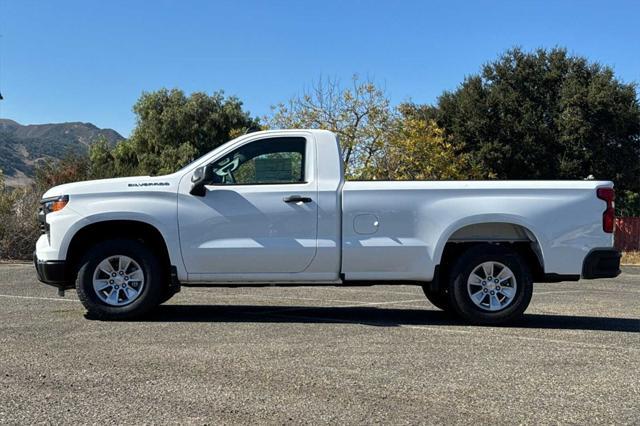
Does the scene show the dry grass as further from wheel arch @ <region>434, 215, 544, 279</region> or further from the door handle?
the door handle

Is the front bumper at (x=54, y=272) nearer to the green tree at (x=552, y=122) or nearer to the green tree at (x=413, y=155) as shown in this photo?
the green tree at (x=413, y=155)

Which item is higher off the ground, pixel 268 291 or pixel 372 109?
pixel 372 109

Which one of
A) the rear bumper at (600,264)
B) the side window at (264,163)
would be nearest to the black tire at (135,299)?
the side window at (264,163)

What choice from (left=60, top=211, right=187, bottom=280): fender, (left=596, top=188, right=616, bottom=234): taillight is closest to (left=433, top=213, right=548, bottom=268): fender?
(left=596, top=188, right=616, bottom=234): taillight

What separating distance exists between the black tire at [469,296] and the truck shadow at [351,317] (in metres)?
0.23

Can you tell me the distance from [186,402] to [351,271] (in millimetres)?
3397

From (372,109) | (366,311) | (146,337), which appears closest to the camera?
(146,337)

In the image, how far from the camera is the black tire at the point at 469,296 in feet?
24.5

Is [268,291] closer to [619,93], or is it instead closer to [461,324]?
[461,324]

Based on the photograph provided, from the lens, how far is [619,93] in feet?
95.5

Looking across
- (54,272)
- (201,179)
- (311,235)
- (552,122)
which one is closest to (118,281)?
(54,272)

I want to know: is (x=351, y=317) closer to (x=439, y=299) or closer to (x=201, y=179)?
(x=439, y=299)

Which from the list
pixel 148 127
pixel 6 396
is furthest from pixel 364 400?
pixel 148 127

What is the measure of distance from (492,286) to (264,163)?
2.90 meters
